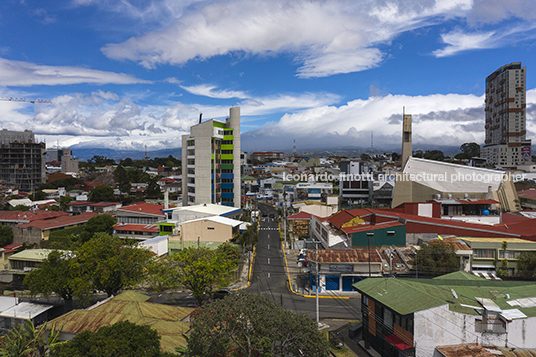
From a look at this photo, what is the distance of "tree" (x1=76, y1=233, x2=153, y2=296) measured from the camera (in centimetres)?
2826

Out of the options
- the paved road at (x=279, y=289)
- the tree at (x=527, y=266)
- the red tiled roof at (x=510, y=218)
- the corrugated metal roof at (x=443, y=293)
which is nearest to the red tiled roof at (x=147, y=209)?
the paved road at (x=279, y=289)

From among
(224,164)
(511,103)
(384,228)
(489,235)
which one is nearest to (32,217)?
(224,164)

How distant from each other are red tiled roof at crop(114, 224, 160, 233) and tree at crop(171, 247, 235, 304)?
77.6 feet

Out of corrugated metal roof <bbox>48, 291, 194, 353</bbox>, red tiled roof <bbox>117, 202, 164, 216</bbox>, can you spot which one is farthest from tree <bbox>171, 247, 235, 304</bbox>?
red tiled roof <bbox>117, 202, 164, 216</bbox>

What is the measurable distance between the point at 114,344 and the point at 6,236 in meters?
50.3

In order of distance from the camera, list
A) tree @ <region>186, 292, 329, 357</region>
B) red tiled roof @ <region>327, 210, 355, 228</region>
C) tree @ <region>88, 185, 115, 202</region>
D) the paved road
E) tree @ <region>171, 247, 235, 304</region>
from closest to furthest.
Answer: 1. tree @ <region>186, 292, 329, 357</region>
2. tree @ <region>171, 247, 235, 304</region>
3. the paved road
4. red tiled roof @ <region>327, 210, 355, 228</region>
5. tree @ <region>88, 185, 115, 202</region>

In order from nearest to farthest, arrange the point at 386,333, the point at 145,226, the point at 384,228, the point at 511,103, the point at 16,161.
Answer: the point at 386,333 < the point at 384,228 < the point at 145,226 < the point at 16,161 < the point at 511,103

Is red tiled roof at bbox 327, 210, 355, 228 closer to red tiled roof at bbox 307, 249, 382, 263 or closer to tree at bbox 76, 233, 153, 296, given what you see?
red tiled roof at bbox 307, 249, 382, 263

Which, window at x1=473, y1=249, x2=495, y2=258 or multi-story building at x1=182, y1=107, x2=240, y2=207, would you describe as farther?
multi-story building at x1=182, y1=107, x2=240, y2=207

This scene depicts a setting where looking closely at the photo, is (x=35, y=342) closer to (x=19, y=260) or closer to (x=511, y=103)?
(x=19, y=260)

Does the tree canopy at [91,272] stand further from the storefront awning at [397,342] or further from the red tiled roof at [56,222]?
the red tiled roof at [56,222]

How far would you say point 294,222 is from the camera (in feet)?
191

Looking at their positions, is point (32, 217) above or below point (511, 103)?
below

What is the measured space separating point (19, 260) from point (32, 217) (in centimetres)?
2576
